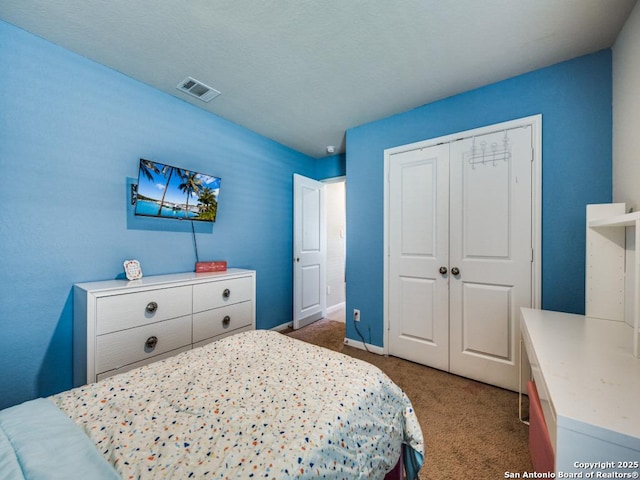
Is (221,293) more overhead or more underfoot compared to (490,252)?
more underfoot

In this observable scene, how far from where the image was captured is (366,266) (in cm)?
283

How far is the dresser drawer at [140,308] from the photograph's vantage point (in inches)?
60.6

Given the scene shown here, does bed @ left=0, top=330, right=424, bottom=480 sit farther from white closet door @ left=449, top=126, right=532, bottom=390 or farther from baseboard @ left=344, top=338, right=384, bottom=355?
baseboard @ left=344, top=338, right=384, bottom=355

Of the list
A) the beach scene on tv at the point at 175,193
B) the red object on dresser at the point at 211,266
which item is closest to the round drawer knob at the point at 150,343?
the red object on dresser at the point at 211,266

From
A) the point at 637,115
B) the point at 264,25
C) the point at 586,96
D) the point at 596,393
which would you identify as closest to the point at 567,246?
the point at 637,115

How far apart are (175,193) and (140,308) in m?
0.99

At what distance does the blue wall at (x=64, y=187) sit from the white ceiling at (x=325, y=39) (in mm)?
200

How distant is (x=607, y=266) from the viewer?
1.46 metres

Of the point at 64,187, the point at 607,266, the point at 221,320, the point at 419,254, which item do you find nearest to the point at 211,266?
the point at 221,320

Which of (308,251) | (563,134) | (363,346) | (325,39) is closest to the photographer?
(325,39)

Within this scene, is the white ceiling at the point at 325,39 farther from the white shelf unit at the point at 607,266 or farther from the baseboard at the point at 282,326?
the baseboard at the point at 282,326

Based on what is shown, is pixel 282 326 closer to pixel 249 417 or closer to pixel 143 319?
pixel 143 319

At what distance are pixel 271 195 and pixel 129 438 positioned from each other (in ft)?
9.24

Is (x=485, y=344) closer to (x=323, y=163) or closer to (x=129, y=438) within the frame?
(x=129, y=438)
